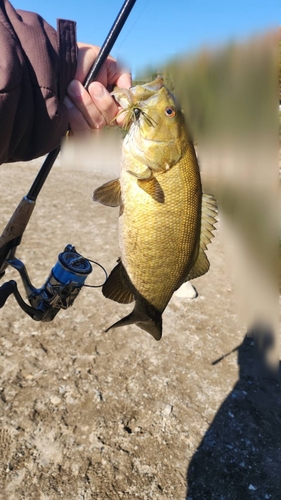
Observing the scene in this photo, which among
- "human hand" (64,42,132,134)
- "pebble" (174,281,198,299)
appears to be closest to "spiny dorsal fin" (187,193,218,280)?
"human hand" (64,42,132,134)

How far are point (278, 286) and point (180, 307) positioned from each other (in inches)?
76.0

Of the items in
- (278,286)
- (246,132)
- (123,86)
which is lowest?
(278,286)

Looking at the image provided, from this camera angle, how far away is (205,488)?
228 cm

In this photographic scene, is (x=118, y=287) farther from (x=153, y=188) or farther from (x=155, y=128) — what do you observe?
(x=155, y=128)

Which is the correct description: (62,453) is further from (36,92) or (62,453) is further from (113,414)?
(36,92)

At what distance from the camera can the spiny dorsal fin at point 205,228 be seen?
140cm

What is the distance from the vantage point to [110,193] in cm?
135

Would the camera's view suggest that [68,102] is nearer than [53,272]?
Yes

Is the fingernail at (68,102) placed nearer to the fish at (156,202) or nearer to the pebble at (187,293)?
the fish at (156,202)

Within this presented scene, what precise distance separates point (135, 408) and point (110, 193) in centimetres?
197

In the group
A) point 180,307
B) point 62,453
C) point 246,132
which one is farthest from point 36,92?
point 246,132

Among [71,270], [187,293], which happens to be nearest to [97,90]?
[71,270]

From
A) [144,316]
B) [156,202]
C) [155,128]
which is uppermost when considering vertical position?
[155,128]

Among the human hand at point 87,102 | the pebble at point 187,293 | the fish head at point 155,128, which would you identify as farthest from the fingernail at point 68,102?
the pebble at point 187,293
